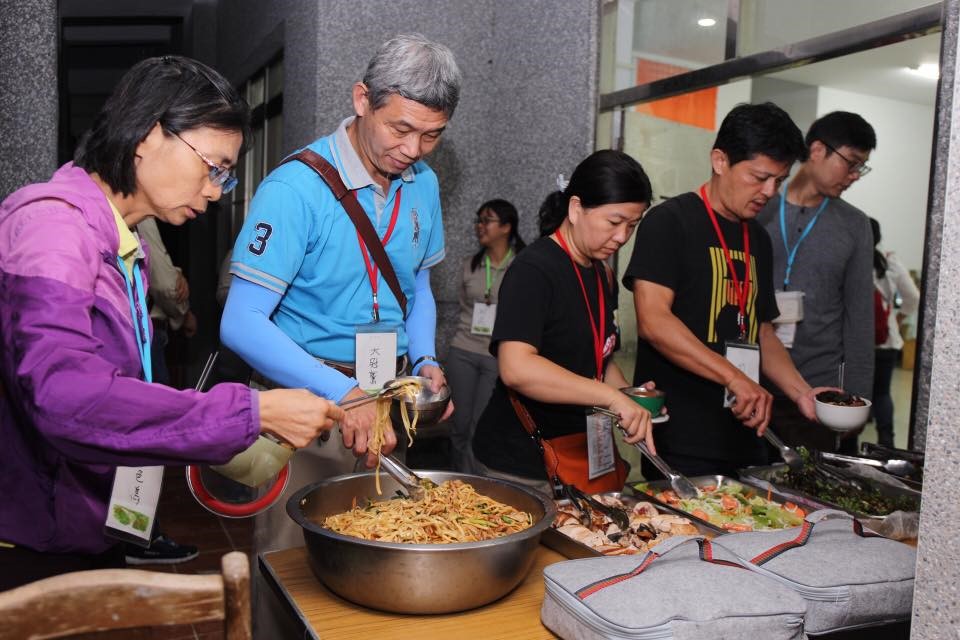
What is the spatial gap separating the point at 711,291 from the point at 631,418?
56 centimetres

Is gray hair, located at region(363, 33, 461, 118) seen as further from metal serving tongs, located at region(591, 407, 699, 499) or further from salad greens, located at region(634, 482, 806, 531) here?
salad greens, located at region(634, 482, 806, 531)

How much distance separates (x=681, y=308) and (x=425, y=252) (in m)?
0.66

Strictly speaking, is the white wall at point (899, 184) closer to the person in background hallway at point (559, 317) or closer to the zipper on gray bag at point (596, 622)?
the person in background hallway at point (559, 317)

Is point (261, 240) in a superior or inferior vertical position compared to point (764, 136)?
inferior

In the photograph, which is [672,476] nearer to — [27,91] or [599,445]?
[599,445]

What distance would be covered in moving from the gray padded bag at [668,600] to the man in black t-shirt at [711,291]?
0.91m

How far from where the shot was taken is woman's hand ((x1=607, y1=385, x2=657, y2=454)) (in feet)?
5.34

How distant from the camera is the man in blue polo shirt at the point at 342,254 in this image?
5.02 feet

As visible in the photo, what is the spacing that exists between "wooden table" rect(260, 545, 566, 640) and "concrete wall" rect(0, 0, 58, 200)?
148cm

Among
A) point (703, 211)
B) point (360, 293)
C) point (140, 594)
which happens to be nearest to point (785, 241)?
point (703, 211)

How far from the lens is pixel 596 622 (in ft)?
3.22

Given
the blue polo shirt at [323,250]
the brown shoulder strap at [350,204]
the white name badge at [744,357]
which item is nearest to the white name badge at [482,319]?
the white name badge at [744,357]

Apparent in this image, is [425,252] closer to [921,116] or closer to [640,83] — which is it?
[640,83]

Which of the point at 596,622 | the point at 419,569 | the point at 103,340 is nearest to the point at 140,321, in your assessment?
the point at 103,340
